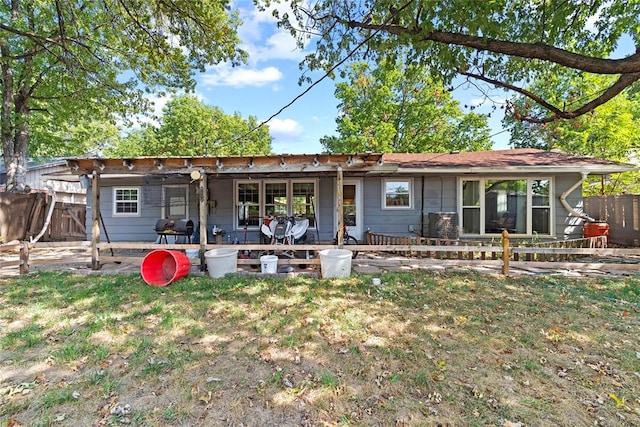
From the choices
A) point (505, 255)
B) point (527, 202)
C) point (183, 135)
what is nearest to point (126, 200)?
point (505, 255)

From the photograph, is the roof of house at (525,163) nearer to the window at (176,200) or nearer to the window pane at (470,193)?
the window pane at (470,193)

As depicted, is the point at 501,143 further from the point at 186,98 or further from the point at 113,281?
the point at 186,98

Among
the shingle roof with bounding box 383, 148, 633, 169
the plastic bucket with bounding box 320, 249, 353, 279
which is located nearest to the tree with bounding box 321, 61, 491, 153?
the shingle roof with bounding box 383, 148, 633, 169

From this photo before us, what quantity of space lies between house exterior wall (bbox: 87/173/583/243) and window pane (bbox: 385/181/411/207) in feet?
0.63

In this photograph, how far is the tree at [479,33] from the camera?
11.8ft

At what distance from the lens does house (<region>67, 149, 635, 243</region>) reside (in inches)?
326

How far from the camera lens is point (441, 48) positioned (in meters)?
4.58

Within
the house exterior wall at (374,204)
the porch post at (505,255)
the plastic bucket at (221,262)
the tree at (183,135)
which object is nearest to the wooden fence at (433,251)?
the porch post at (505,255)

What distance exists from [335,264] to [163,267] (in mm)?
3347

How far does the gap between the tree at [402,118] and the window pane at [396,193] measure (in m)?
9.45

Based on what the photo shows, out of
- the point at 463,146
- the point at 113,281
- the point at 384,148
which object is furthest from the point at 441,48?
the point at 463,146

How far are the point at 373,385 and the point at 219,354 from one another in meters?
1.55

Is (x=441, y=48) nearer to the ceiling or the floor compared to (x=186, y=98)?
nearer to the floor

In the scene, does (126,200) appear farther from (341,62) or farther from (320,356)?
(320,356)
